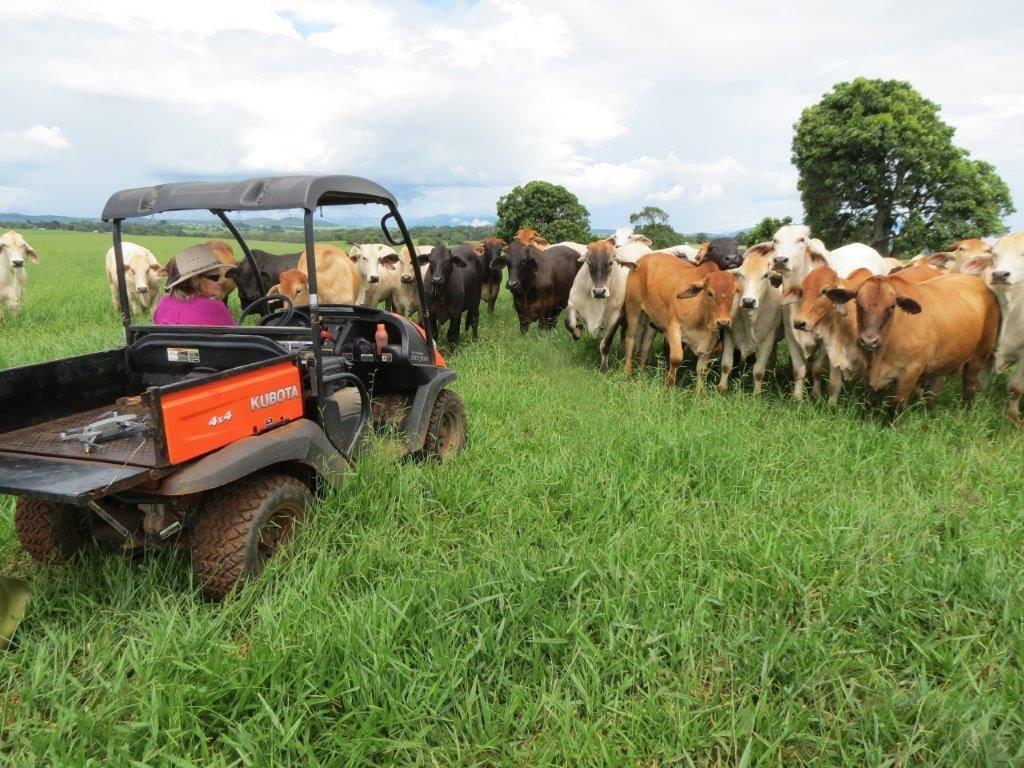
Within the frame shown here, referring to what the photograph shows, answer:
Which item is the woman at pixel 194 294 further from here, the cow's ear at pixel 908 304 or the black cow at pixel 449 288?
the cow's ear at pixel 908 304

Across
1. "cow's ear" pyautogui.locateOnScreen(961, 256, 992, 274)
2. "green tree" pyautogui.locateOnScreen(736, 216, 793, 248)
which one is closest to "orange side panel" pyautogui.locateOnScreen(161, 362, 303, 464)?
"cow's ear" pyautogui.locateOnScreen(961, 256, 992, 274)

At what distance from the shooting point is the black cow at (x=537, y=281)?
34.7 feet

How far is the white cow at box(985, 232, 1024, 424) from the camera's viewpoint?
19.2 feet

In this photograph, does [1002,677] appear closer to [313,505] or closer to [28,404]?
[313,505]

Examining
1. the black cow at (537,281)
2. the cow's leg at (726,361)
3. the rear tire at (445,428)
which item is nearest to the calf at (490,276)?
the black cow at (537,281)

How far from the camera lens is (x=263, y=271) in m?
10.2

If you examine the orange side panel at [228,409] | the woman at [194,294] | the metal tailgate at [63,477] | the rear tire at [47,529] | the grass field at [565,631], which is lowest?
the grass field at [565,631]

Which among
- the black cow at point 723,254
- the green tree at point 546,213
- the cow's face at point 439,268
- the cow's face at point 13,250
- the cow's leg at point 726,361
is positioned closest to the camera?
the cow's leg at point 726,361

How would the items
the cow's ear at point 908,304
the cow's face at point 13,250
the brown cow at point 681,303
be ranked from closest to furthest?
1. the cow's ear at point 908,304
2. the brown cow at point 681,303
3. the cow's face at point 13,250

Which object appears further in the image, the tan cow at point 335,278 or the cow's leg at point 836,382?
the tan cow at point 335,278

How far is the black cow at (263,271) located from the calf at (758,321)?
593cm

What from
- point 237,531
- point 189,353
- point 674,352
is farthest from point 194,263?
point 674,352

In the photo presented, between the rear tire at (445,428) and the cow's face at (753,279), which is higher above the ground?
the cow's face at (753,279)

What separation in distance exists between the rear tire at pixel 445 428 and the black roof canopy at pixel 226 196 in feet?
5.32
